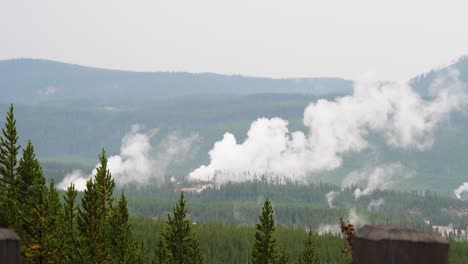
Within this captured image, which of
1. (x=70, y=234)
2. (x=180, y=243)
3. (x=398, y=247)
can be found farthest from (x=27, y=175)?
(x=398, y=247)

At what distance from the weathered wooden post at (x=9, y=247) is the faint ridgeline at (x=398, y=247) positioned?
2.83 m

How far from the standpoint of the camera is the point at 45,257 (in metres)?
A: 56.8

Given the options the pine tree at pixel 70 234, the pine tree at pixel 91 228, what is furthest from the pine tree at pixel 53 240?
the pine tree at pixel 91 228

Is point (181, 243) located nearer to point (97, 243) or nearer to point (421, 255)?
point (97, 243)

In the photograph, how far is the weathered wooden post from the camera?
6.43 m

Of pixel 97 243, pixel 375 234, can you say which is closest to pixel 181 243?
pixel 97 243

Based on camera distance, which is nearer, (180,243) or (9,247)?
(9,247)

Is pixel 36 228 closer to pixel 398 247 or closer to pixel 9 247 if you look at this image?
pixel 9 247

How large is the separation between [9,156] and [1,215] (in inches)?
782

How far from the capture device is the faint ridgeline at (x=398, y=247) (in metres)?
6.66

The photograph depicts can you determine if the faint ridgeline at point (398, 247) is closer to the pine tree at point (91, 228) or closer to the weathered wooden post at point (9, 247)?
the weathered wooden post at point (9, 247)

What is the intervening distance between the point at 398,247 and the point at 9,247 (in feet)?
10.4

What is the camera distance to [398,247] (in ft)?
22.2

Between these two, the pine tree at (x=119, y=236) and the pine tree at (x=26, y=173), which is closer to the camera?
the pine tree at (x=26, y=173)
